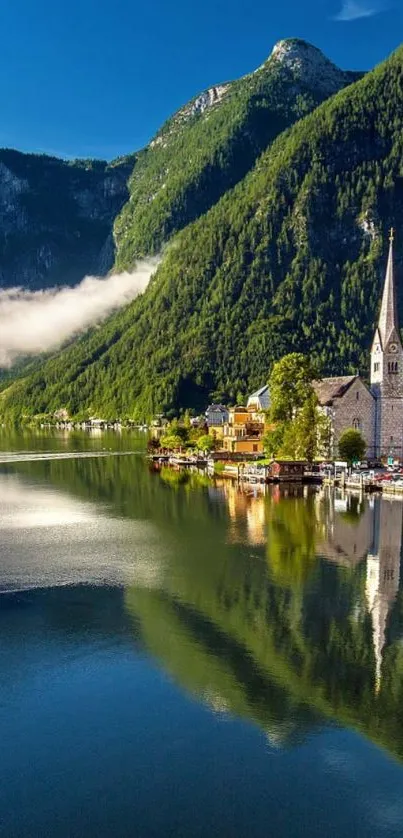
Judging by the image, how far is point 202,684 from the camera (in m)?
34.7

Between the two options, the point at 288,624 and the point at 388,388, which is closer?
the point at 288,624

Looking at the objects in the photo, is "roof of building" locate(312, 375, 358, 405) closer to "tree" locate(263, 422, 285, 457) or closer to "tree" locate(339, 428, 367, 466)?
"tree" locate(263, 422, 285, 457)

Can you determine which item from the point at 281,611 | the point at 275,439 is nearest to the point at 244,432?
the point at 275,439

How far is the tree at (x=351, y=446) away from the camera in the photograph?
356ft

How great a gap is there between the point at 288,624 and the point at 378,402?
266 ft

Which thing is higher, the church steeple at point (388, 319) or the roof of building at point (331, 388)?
the church steeple at point (388, 319)

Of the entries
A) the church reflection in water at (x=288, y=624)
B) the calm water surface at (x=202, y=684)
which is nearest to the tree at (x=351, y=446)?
the church reflection in water at (x=288, y=624)

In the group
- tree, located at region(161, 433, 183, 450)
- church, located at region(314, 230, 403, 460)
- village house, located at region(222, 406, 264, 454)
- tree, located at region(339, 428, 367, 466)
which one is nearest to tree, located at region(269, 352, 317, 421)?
church, located at region(314, 230, 403, 460)

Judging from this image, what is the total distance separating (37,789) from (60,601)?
20.6m

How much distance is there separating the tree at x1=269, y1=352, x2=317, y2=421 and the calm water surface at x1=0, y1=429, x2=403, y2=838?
4898cm

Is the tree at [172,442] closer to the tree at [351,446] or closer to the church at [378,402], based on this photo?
the church at [378,402]

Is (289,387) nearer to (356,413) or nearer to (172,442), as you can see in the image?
(356,413)

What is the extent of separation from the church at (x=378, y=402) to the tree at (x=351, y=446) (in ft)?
24.2

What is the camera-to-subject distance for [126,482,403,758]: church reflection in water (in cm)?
3256
